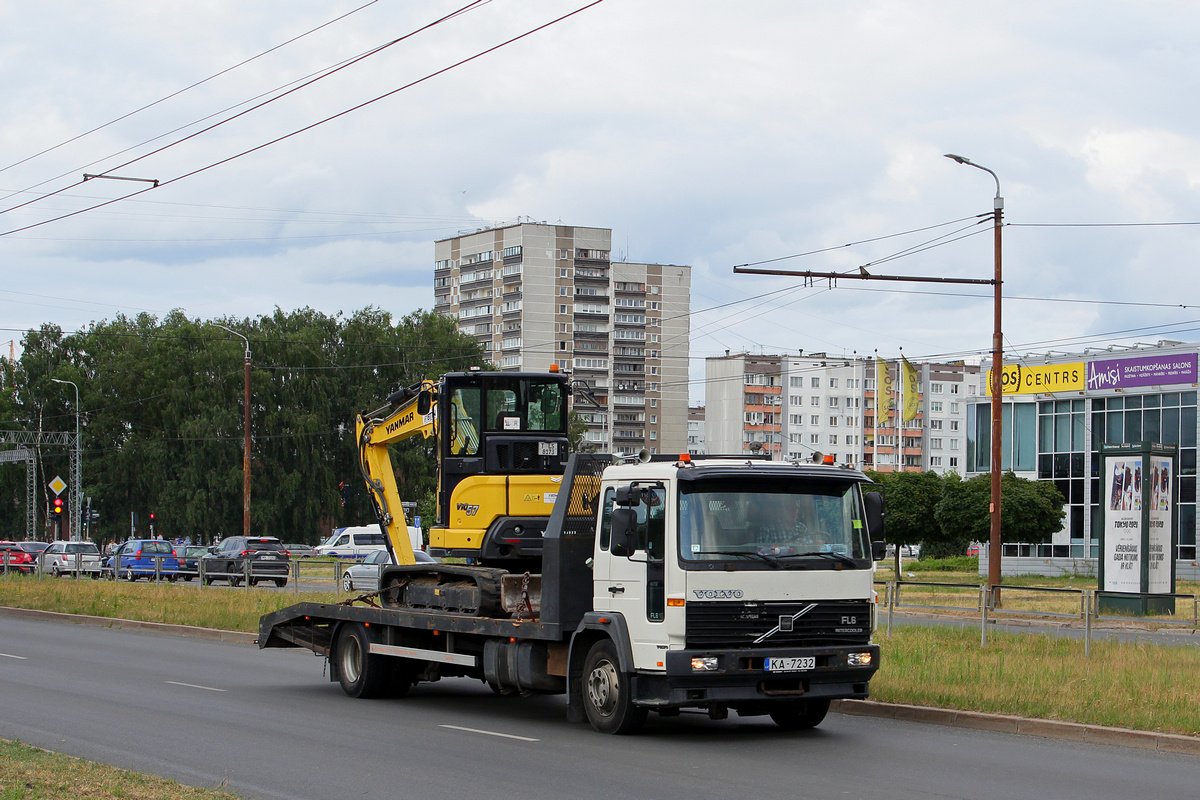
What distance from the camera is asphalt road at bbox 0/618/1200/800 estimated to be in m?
9.56

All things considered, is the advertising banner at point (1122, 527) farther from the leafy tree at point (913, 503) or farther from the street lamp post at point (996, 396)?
the leafy tree at point (913, 503)

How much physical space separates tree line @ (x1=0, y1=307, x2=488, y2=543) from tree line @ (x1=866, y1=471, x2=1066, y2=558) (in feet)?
84.0

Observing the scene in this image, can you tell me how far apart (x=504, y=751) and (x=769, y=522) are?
299cm

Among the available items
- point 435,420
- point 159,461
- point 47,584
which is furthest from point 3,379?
point 435,420

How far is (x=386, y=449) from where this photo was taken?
18.3 meters

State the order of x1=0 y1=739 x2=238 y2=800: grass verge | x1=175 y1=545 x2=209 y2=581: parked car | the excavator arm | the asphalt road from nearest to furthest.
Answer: x1=0 y1=739 x2=238 y2=800: grass verge < the asphalt road < the excavator arm < x1=175 y1=545 x2=209 y2=581: parked car

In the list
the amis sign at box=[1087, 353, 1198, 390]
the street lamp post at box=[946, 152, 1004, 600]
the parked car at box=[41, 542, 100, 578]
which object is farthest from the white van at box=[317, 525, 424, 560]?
the amis sign at box=[1087, 353, 1198, 390]

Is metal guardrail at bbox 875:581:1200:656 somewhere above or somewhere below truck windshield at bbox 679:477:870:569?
below

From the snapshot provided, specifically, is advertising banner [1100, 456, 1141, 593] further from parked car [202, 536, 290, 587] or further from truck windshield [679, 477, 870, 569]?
parked car [202, 536, 290, 587]

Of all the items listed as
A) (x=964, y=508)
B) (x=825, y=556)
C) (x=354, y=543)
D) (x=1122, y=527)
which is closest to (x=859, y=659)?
(x=825, y=556)

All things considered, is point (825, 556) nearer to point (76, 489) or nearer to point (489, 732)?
point (489, 732)

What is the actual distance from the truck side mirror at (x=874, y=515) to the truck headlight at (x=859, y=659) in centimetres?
104

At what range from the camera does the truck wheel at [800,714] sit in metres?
12.9

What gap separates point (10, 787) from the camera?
8.49 m
